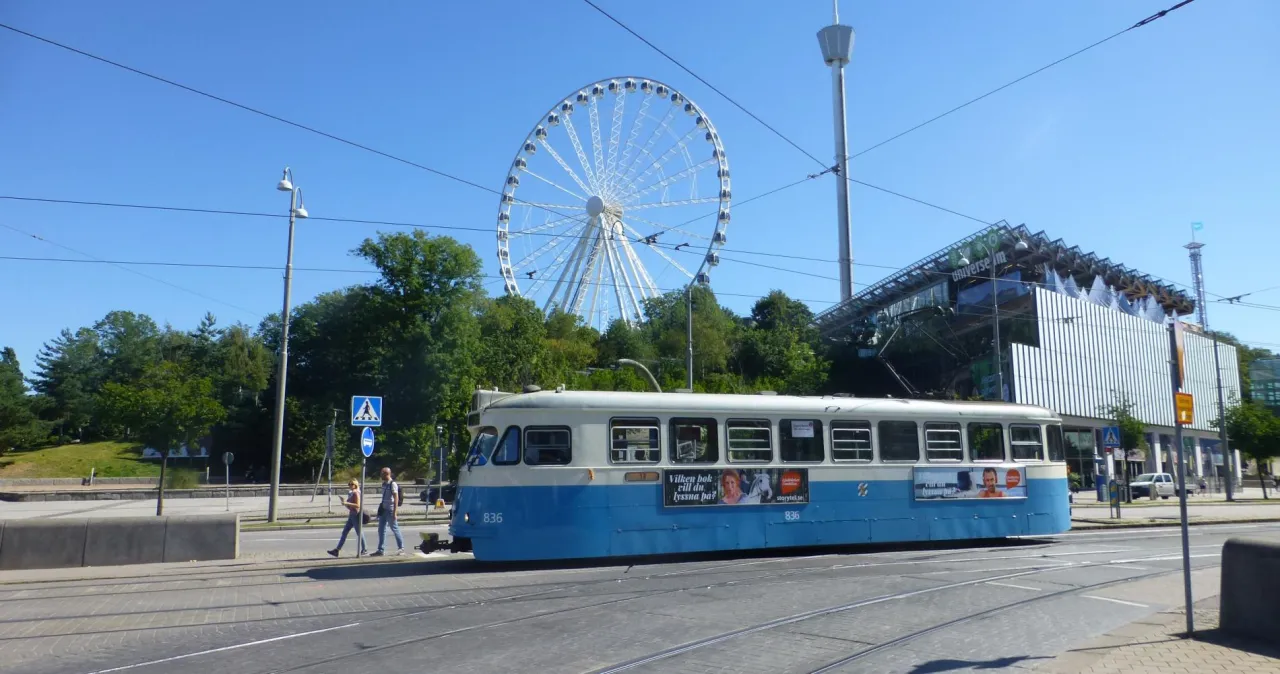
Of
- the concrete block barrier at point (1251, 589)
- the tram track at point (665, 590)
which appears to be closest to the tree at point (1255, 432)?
the tram track at point (665, 590)

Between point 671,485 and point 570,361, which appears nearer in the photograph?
point 671,485

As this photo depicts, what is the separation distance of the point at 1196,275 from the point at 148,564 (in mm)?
74198

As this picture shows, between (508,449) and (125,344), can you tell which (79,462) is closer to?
(125,344)

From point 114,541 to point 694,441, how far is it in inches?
409

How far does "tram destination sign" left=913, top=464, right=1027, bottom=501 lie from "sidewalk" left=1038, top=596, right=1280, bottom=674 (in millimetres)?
8535

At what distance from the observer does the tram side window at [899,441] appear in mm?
17328

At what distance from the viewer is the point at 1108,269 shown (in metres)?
65.6

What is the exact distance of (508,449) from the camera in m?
14.4

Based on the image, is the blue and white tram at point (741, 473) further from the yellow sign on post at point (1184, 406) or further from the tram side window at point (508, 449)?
the yellow sign on post at point (1184, 406)

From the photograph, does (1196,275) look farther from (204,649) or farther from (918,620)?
(204,649)

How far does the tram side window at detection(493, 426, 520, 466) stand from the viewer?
14.3 meters

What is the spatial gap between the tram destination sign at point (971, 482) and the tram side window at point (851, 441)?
1160 millimetres

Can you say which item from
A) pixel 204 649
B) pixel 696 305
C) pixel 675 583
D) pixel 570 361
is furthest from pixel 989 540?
pixel 696 305

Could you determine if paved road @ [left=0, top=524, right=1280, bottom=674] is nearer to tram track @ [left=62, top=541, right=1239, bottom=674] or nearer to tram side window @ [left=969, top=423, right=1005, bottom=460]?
tram track @ [left=62, top=541, right=1239, bottom=674]
